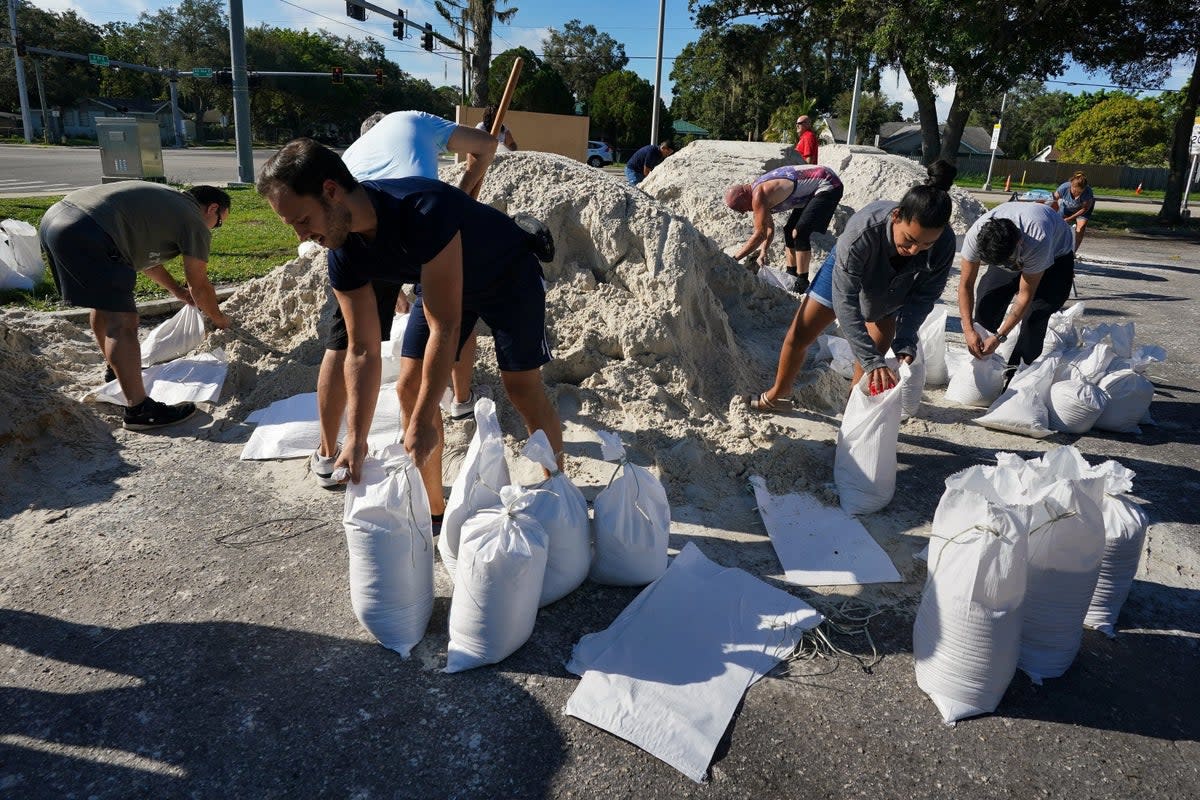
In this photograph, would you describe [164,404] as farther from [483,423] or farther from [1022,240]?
[1022,240]

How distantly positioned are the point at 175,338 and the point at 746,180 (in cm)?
730

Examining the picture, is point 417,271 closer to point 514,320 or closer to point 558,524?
point 514,320

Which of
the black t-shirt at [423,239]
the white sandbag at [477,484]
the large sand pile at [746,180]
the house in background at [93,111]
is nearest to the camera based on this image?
the black t-shirt at [423,239]

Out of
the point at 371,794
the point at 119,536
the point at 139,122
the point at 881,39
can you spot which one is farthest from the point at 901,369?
the point at 881,39

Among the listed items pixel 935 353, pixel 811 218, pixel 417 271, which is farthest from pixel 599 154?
pixel 417 271

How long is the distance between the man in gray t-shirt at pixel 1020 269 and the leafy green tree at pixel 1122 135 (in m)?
48.8

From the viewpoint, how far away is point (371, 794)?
1811 mm

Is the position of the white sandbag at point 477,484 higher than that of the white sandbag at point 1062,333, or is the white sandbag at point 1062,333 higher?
the white sandbag at point 1062,333

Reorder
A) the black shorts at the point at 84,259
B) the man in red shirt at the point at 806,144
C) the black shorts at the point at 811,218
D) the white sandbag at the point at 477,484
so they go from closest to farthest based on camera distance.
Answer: the white sandbag at the point at 477,484, the black shorts at the point at 84,259, the black shorts at the point at 811,218, the man in red shirt at the point at 806,144

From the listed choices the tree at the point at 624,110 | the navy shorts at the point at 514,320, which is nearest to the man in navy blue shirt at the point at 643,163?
the navy shorts at the point at 514,320

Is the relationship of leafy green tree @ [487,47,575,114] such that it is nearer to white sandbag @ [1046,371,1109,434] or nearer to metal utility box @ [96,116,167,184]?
metal utility box @ [96,116,167,184]

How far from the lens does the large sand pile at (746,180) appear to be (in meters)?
9.01

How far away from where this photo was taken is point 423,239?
2221mm

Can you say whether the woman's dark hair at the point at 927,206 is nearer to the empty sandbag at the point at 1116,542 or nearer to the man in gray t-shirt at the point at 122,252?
the empty sandbag at the point at 1116,542
